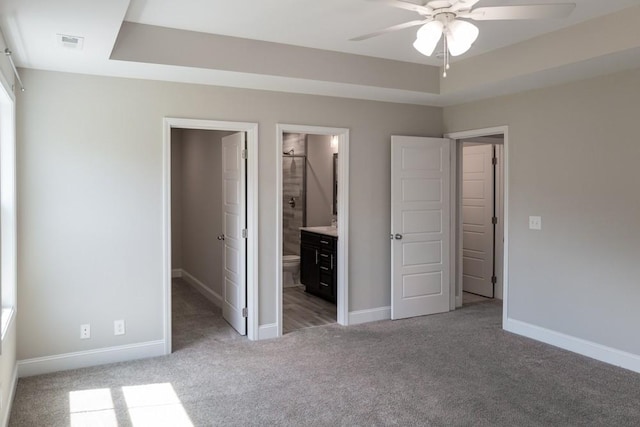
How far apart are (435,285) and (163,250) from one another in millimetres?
2886

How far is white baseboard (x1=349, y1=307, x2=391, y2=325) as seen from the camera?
498 cm

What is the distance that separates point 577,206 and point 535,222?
440mm

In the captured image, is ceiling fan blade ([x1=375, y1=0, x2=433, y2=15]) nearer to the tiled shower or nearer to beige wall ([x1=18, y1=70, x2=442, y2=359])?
beige wall ([x1=18, y1=70, x2=442, y2=359])

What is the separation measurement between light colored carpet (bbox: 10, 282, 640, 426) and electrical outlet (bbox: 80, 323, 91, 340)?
258mm

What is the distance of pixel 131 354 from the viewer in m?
3.98

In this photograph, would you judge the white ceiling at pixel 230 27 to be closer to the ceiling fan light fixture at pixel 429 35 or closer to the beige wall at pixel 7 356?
the beige wall at pixel 7 356

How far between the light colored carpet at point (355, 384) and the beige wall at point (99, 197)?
0.40 m

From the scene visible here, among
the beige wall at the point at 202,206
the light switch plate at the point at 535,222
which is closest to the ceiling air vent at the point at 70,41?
the beige wall at the point at 202,206

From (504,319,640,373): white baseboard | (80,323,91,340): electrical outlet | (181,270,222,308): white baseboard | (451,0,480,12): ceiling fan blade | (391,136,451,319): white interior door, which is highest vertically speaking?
(451,0,480,12): ceiling fan blade

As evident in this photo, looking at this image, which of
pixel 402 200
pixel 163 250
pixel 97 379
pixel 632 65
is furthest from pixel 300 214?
pixel 632 65

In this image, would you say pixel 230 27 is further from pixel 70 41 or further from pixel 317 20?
pixel 70 41

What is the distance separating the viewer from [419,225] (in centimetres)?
520

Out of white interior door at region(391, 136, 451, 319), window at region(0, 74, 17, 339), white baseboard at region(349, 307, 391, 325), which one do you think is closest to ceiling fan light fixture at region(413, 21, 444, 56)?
white interior door at region(391, 136, 451, 319)

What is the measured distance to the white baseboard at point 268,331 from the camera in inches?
177
